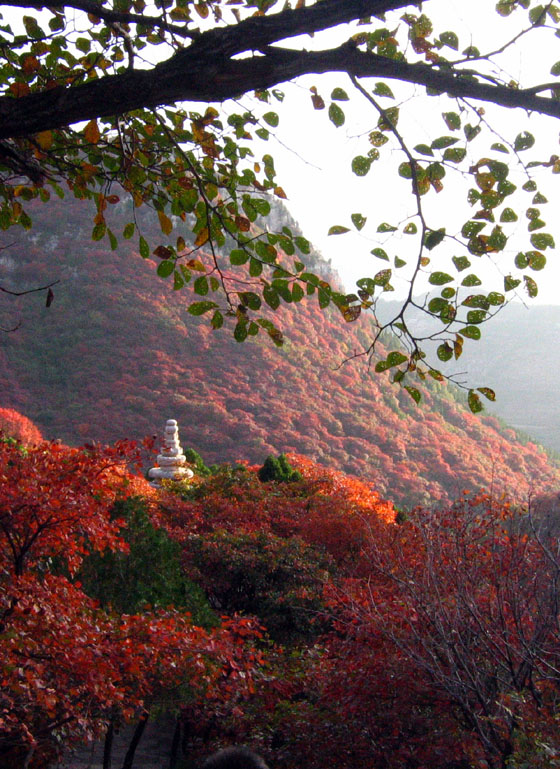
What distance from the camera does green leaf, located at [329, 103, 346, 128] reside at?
8.88ft

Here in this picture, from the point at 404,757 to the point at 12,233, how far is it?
1675 inches

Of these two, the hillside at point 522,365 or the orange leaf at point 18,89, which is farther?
the hillside at point 522,365

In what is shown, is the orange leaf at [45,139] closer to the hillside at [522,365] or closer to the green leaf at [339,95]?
the green leaf at [339,95]

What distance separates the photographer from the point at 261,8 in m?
2.78

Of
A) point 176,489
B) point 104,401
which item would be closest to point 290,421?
point 104,401

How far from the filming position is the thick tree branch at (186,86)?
6.30ft

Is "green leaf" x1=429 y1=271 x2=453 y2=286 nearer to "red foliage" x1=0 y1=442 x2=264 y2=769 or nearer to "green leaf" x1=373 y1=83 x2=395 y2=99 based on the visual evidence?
"green leaf" x1=373 y1=83 x2=395 y2=99

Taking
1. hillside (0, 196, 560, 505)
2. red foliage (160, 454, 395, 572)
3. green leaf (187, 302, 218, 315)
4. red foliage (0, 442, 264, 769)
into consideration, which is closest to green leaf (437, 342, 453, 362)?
green leaf (187, 302, 218, 315)

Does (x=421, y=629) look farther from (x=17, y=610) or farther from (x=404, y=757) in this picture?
(x=17, y=610)

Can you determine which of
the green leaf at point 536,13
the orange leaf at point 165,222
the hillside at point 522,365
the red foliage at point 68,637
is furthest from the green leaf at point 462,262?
the hillside at point 522,365

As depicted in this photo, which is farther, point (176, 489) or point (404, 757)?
point (176, 489)

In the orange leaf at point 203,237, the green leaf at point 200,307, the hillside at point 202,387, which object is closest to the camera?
the green leaf at point 200,307

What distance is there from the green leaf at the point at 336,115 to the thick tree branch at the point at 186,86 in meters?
0.70

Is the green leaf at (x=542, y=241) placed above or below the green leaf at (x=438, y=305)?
above
